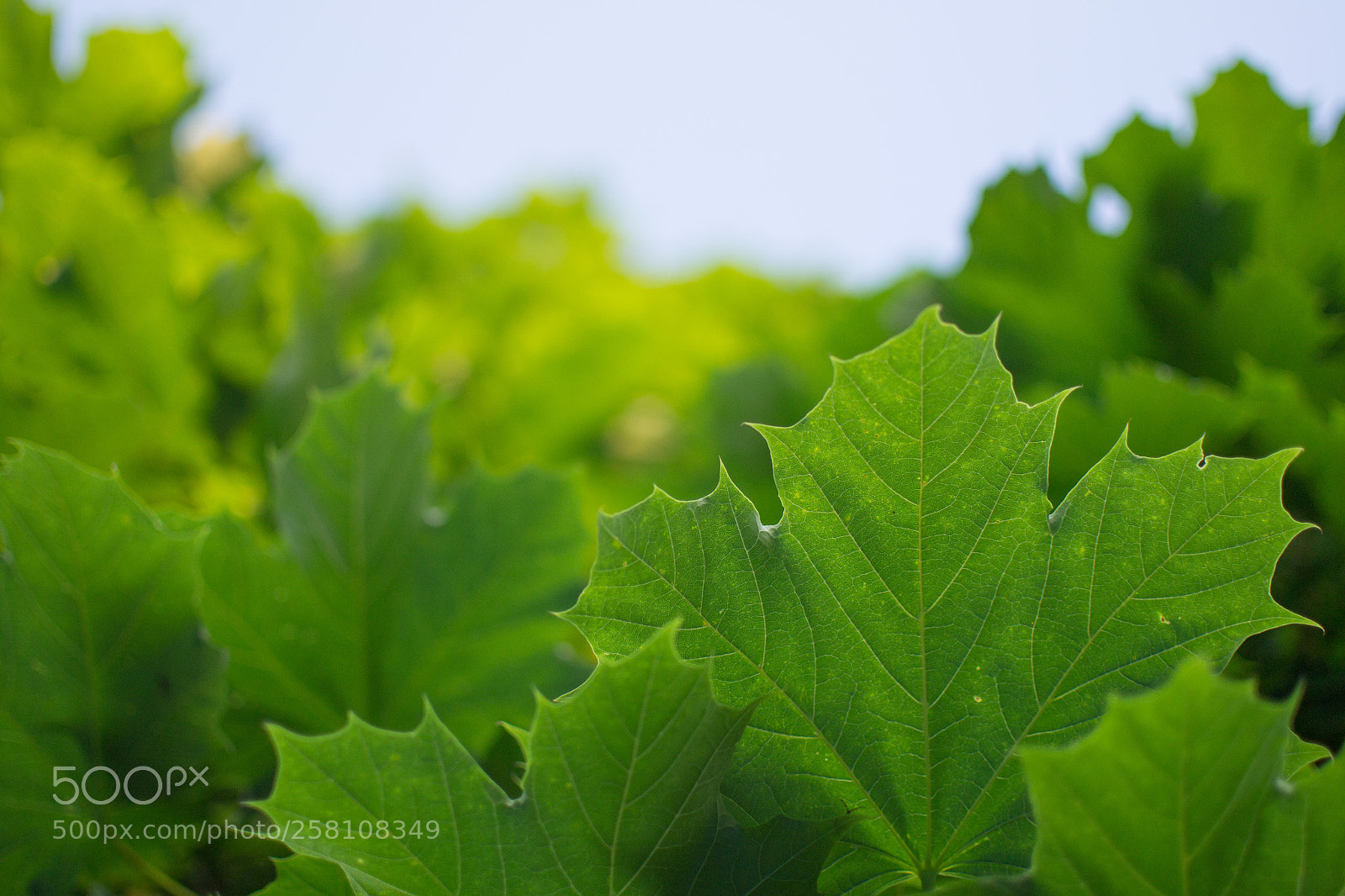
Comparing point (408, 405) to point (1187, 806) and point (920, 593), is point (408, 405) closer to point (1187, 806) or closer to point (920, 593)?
point (920, 593)

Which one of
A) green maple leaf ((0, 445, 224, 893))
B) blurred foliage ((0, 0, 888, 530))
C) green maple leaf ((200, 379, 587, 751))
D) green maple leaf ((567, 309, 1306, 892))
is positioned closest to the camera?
green maple leaf ((567, 309, 1306, 892))

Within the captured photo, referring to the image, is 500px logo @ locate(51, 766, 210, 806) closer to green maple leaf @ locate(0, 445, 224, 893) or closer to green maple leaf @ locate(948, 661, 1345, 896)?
green maple leaf @ locate(0, 445, 224, 893)

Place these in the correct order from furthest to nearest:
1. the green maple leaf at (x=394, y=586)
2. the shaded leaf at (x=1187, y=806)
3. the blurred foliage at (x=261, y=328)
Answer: the blurred foliage at (x=261, y=328) < the green maple leaf at (x=394, y=586) < the shaded leaf at (x=1187, y=806)

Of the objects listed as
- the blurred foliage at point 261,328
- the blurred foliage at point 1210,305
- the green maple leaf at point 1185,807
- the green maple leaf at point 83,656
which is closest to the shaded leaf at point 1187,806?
the green maple leaf at point 1185,807

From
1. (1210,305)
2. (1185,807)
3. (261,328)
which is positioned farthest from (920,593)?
(261,328)

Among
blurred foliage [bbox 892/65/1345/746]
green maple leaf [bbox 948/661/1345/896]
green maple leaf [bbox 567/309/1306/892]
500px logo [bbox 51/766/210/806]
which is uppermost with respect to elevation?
blurred foliage [bbox 892/65/1345/746]

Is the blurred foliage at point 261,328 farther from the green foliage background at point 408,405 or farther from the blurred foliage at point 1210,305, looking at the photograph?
the blurred foliage at point 1210,305

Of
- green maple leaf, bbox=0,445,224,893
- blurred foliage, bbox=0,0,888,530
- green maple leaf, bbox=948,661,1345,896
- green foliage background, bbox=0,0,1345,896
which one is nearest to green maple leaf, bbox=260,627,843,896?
green foliage background, bbox=0,0,1345,896

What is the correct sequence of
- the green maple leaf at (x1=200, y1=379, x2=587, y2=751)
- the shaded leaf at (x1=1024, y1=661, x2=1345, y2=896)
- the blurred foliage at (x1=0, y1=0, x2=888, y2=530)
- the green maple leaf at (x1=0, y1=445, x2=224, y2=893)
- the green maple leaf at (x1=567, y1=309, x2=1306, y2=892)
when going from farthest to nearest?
the blurred foliage at (x1=0, y1=0, x2=888, y2=530), the green maple leaf at (x1=200, y1=379, x2=587, y2=751), the green maple leaf at (x1=0, y1=445, x2=224, y2=893), the green maple leaf at (x1=567, y1=309, x2=1306, y2=892), the shaded leaf at (x1=1024, y1=661, x2=1345, y2=896)
